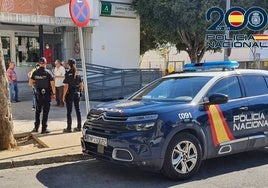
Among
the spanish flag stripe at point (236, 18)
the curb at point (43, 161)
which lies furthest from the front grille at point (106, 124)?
the spanish flag stripe at point (236, 18)

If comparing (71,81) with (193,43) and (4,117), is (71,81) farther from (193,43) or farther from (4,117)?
(193,43)

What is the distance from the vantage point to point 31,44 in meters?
21.2

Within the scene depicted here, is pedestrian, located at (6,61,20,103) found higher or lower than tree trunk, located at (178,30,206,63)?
lower

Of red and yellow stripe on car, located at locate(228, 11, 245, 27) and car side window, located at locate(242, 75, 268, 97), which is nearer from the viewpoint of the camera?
car side window, located at locate(242, 75, 268, 97)

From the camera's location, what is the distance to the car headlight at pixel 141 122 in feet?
18.5

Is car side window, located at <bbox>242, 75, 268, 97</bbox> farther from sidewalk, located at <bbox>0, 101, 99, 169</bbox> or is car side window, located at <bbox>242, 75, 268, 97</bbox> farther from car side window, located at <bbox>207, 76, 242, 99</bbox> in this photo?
sidewalk, located at <bbox>0, 101, 99, 169</bbox>

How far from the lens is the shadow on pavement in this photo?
18.9ft

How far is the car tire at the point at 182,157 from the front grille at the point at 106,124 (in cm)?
75

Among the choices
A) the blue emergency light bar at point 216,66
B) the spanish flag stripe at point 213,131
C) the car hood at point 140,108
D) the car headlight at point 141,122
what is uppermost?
the blue emergency light bar at point 216,66

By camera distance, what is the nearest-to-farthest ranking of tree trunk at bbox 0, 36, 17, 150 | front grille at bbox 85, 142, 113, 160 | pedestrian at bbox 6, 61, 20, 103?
front grille at bbox 85, 142, 113, 160
tree trunk at bbox 0, 36, 17, 150
pedestrian at bbox 6, 61, 20, 103

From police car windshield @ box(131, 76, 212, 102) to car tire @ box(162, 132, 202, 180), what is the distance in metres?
0.68

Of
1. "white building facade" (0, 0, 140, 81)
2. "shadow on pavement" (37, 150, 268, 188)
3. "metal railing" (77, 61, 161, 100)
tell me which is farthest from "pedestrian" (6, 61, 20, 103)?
"shadow on pavement" (37, 150, 268, 188)

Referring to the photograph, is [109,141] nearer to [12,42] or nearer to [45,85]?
[45,85]

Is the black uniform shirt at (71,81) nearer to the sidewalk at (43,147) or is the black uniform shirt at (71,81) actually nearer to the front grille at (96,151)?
the sidewalk at (43,147)
